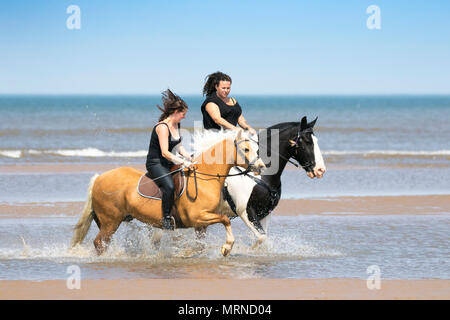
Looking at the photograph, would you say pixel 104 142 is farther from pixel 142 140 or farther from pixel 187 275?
pixel 187 275

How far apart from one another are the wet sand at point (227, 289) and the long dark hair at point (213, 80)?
3013 millimetres

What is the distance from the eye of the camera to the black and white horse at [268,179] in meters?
9.61

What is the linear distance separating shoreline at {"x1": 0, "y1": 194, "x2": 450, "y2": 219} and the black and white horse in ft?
15.4

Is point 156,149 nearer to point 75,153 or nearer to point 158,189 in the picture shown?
point 158,189

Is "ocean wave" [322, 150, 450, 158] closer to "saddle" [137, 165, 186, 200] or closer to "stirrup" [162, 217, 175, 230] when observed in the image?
"saddle" [137, 165, 186, 200]

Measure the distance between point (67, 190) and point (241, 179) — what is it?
889cm

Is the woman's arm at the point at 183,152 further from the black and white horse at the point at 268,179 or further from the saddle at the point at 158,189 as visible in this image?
the black and white horse at the point at 268,179

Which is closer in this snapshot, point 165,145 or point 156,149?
point 165,145

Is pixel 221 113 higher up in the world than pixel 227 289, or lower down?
higher up

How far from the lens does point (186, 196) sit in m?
9.20

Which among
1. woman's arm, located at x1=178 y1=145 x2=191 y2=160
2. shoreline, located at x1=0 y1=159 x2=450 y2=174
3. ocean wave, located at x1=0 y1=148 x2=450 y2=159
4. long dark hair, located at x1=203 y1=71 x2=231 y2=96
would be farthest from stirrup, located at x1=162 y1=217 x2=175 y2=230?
ocean wave, located at x1=0 y1=148 x2=450 y2=159

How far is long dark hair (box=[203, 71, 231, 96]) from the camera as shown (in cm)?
1016

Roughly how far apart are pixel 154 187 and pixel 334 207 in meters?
6.73

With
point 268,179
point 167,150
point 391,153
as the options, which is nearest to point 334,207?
point 268,179
